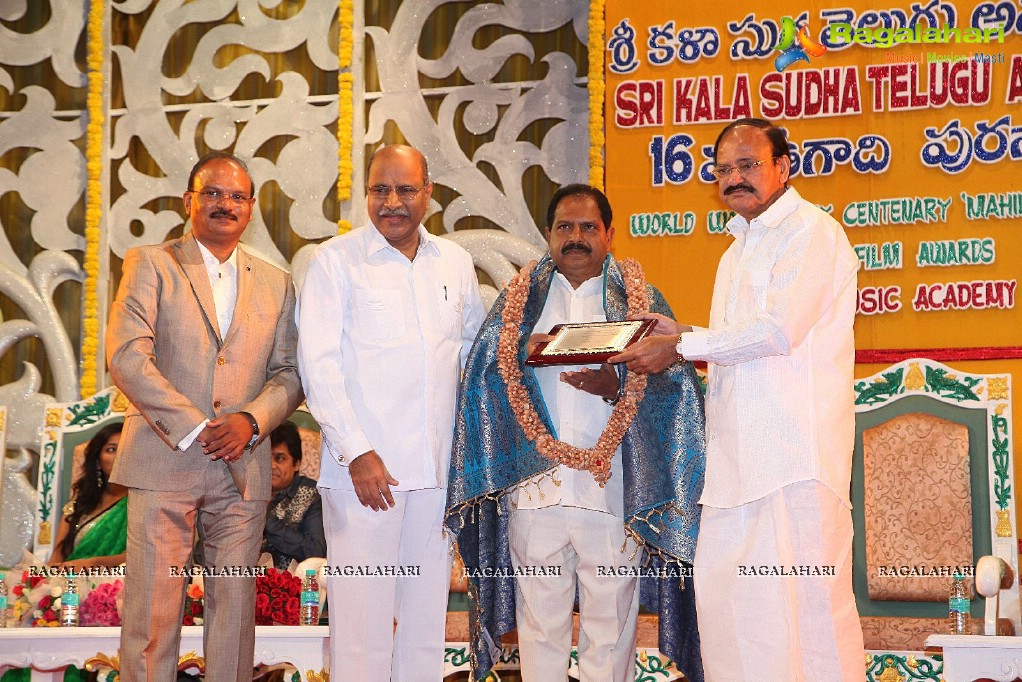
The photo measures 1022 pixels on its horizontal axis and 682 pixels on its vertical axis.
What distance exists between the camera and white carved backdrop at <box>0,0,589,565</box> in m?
6.65

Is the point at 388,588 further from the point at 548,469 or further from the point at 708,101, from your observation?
the point at 708,101

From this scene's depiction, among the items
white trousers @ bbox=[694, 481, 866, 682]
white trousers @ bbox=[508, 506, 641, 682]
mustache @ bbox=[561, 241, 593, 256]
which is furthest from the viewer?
mustache @ bbox=[561, 241, 593, 256]

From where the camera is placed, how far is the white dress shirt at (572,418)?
3.87 metres

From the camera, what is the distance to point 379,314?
156 inches

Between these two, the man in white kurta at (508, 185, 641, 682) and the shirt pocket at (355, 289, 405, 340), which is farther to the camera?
the shirt pocket at (355, 289, 405, 340)

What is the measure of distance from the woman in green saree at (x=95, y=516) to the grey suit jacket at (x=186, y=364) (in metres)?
1.69

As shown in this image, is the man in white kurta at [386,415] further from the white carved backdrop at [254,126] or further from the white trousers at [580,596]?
the white carved backdrop at [254,126]

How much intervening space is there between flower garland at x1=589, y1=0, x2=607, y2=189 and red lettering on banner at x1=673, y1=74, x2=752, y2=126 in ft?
1.44

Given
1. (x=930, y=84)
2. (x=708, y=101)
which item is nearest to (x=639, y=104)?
(x=708, y=101)

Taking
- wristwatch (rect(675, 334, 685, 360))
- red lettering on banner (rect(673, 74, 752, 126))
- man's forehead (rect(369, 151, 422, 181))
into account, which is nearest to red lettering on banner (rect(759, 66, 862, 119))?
red lettering on banner (rect(673, 74, 752, 126))

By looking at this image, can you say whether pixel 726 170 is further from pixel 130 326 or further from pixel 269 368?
pixel 130 326

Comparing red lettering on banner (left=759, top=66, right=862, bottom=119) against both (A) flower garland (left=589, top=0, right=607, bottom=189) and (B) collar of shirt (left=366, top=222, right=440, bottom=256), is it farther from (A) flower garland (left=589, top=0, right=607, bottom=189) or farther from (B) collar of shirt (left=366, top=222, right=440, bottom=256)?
(B) collar of shirt (left=366, top=222, right=440, bottom=256)

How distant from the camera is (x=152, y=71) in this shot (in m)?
7.13

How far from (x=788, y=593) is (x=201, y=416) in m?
2.04
